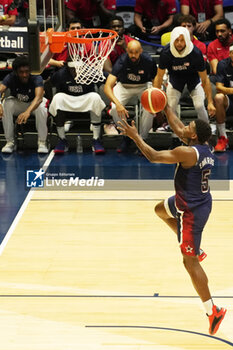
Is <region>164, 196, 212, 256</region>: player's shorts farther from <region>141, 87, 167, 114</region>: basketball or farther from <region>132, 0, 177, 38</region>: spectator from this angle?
<region>132, 0, 177, 38</region>: spectator

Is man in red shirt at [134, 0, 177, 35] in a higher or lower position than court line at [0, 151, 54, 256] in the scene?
higher

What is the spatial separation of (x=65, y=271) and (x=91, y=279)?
0.35m

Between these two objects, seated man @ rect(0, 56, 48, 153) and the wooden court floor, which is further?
seated man @ rect(0, 56, 48, 153)

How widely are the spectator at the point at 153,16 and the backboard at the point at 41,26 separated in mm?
3745

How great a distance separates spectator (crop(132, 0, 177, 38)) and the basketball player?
7.06m

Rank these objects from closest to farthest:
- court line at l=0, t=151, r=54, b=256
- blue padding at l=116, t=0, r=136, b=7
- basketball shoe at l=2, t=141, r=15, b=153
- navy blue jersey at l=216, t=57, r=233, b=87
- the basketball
A: the basketball < court line at l=0, t=151, r=54, b=256 < navy blue jersey at l=216, t=57, r=233, b=87 < basketball shoe at l=2, t=141, r=15, b=153 < blue padding at l=116, t=0, r=136, b=7

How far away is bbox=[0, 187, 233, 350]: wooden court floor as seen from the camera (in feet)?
21.3

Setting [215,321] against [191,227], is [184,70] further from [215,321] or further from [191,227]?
[215,321]

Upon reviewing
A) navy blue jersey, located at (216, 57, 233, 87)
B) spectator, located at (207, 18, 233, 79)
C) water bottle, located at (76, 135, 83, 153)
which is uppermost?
spectator, located at (207, 18, 233, 79)

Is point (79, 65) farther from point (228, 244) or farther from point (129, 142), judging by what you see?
point (228, 244)

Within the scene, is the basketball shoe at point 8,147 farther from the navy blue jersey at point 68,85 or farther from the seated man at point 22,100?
the navy blue jersey at point 68,85

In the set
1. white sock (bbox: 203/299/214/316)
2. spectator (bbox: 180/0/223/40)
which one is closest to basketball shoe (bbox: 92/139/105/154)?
spectator (bbox: 180/0/223/40)

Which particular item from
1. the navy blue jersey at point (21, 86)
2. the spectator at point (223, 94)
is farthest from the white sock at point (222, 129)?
the navy blue jersey at point (21, 86)

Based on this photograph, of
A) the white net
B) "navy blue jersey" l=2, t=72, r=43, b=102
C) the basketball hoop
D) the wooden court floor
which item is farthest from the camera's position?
"navy blue jersey" l=2, t=72, r=43, b=102
